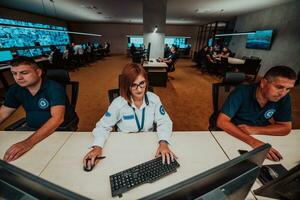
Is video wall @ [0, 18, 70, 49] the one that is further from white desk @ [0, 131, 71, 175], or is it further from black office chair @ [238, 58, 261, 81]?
black office chair @ [238, 58, 261, 81]

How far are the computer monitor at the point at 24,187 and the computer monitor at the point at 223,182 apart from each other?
0.72 ft

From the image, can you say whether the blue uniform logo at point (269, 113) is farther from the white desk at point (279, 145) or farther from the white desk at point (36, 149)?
the white desk at point (36, 149)

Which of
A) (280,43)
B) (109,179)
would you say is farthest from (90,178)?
(280,43)

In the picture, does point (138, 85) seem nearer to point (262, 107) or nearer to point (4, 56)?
point (262, 107)

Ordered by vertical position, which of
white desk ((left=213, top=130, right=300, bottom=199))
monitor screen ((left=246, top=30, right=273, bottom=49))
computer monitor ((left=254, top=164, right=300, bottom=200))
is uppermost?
monitor screen ((left=246, top=30, right=273, bottom=49))

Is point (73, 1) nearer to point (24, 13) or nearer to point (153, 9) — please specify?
point (153, 9)

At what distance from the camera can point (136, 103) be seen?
1271mm

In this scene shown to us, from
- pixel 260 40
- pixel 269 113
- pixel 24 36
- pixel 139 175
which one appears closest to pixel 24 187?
pixel 139 175

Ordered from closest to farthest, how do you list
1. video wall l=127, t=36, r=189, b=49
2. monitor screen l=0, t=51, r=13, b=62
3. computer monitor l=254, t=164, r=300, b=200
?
computer monitor l=254, t=164, r=300, b=200 → monitor screen l=0, t=51, r=13, b=62 → video wall l=127, t=36, r=189, b=49

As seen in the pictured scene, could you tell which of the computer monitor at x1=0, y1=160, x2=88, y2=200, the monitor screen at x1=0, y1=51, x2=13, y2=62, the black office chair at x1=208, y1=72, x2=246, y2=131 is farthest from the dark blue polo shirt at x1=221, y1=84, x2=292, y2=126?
the monitor screen at x1=0, y1=51, x2=13, y2=62

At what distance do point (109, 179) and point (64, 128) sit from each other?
0.88 metres

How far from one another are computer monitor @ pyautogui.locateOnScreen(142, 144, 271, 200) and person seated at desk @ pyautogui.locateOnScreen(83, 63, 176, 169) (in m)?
0.54

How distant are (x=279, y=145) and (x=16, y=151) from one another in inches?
75.3

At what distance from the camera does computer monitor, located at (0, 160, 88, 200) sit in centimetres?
35
